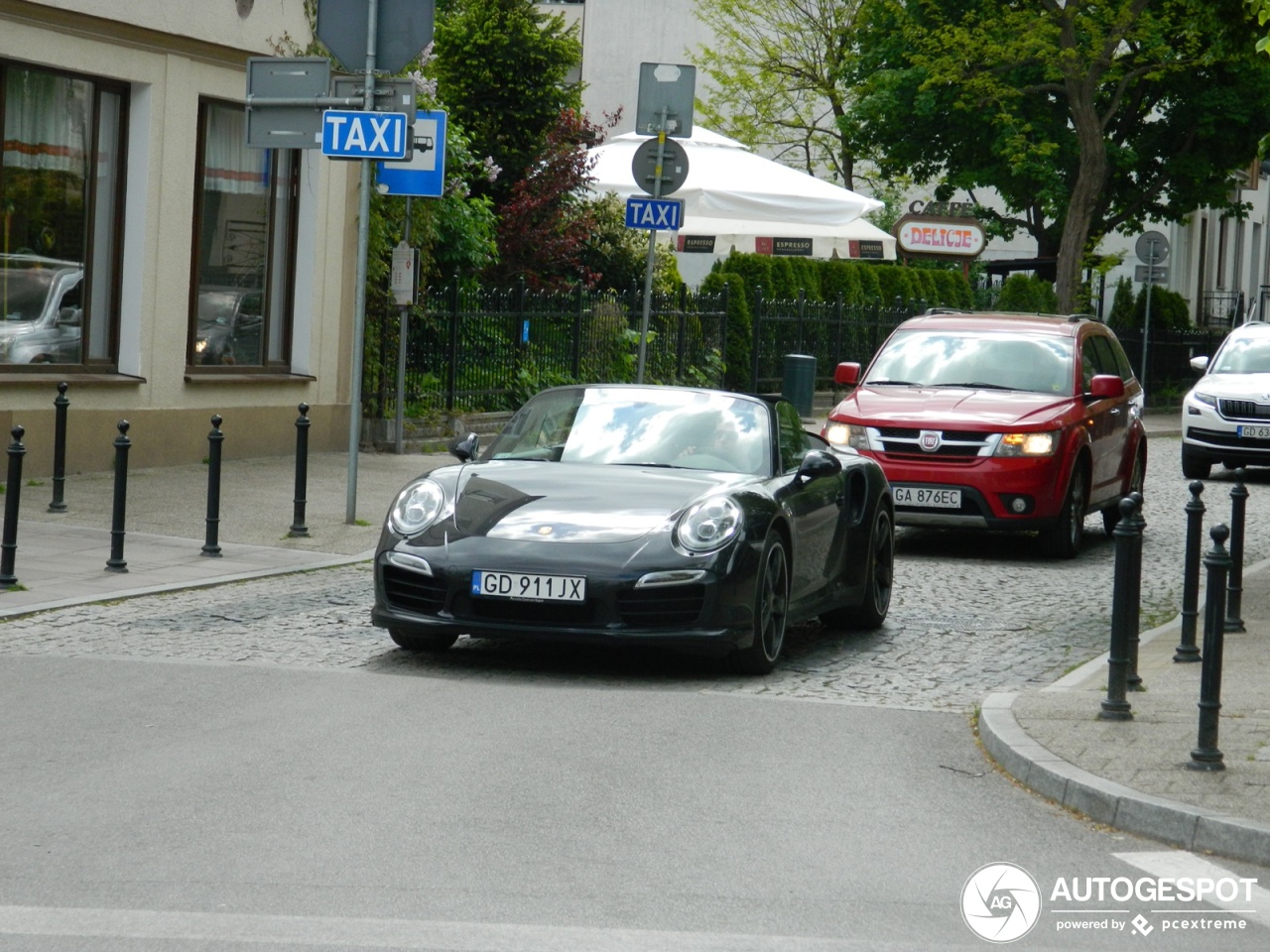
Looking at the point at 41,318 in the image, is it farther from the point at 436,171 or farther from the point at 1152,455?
the point at 1152,455

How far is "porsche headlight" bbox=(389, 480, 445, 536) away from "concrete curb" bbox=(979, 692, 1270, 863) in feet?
9.12

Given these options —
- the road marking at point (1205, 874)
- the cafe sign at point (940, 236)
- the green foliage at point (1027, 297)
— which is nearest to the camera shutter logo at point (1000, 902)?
the road marking at point (1205, 874)

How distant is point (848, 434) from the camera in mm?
13992

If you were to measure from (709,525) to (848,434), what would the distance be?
5.76 metres

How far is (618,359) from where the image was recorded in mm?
23516

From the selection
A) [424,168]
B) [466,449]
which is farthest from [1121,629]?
[424,168]

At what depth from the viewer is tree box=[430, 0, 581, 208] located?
25.5 metres

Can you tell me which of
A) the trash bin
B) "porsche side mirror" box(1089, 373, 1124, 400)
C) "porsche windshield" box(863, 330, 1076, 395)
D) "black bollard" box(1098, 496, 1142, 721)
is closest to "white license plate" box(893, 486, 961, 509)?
"porsche windshield" box(863, 330, 1076, 395)

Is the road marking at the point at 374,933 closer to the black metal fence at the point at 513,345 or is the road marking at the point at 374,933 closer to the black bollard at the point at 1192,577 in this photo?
the black bollard at the point at 1192,577

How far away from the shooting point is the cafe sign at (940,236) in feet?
117

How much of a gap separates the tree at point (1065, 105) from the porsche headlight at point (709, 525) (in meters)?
27.4

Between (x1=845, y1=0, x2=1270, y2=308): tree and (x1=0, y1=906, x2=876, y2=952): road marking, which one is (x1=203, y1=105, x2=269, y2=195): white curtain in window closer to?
(x1=0, y1=906, x2=876, y2=952): road marking

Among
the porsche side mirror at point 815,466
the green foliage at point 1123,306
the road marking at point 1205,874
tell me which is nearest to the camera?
the road marking at point 1205,874

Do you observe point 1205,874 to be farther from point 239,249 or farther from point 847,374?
point 239,249
